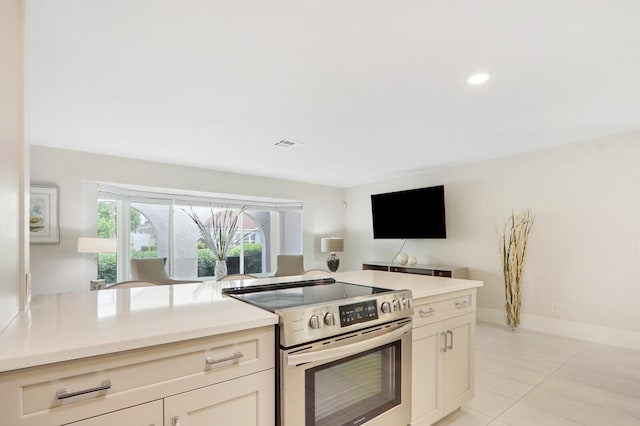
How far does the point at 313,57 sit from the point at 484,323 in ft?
13.8

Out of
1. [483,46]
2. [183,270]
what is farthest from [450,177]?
[183,270]

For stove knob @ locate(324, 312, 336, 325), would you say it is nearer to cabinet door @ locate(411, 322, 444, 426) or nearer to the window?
cabinet door @ locate(411, 322, 444, 426)

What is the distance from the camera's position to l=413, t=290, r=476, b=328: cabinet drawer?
6.24 feet

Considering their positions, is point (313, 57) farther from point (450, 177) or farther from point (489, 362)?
point (450, 177)

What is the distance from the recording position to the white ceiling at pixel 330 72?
163 centimetres

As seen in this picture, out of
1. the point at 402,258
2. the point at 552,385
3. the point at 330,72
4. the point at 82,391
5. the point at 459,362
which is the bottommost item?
the point at 552,385

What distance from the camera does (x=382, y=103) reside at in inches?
106

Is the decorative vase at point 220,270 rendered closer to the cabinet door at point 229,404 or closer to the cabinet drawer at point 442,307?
the cabinet drawer at point 442,307

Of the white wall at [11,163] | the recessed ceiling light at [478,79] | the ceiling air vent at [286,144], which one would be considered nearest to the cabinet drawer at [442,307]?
the recessed ceiling light at [478,79]

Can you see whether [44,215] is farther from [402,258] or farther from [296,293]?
[402,258]

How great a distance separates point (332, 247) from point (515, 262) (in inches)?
122

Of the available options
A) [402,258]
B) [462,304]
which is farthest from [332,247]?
[462,304]

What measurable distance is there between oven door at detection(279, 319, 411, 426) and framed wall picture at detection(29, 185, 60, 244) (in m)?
4.03

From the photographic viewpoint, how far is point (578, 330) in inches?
148
